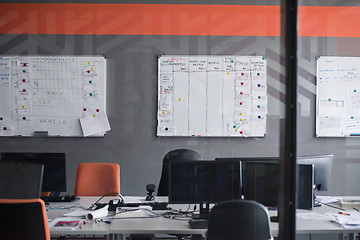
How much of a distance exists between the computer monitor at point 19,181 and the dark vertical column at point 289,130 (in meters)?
1.82

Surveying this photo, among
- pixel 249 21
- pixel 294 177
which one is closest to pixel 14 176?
pixel 294 177

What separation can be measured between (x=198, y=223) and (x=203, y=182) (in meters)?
0.30

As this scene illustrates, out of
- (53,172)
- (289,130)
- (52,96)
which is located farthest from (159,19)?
(289,130)

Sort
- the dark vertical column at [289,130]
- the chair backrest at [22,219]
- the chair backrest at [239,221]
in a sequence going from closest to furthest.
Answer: the dark vertical column at [289,130] < the chair backrest at [22,219] < the chair backrest at [239,221]

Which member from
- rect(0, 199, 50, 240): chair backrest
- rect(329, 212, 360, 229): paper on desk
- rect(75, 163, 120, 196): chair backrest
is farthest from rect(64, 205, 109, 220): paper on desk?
rect(329, 212, 360, 229): paper on desk

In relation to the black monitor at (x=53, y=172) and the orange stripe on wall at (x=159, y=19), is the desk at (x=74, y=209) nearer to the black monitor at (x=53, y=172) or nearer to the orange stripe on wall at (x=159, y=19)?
the black monitor at (x=53, y=172)

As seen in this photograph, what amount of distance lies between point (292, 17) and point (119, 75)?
3609 mm

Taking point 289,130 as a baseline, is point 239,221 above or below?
below

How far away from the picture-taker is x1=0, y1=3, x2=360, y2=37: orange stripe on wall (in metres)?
4.26

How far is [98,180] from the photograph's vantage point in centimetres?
351

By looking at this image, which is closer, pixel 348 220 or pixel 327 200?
pixel 348 220

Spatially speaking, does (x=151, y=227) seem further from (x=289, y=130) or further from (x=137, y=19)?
(x=137, y=19)

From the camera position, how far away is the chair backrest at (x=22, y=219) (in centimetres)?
185

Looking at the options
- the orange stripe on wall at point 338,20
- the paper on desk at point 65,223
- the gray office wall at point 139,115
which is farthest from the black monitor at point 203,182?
the orange stripe on wall at point 338,20
